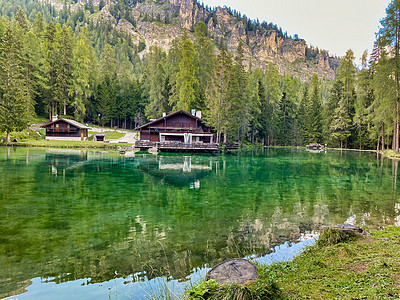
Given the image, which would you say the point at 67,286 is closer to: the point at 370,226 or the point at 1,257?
the point at 1,257

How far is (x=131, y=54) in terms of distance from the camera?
164875 millimetres

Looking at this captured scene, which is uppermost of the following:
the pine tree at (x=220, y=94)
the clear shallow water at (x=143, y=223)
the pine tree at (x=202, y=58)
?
the pine tree at (x=202, y=58)

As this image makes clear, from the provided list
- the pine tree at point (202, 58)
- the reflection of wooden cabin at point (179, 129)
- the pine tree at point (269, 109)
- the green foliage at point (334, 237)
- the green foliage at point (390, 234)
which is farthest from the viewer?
the pine tree at point (269, 109)

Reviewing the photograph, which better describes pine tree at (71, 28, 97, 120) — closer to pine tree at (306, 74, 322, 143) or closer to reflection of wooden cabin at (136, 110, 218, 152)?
reflection of wooden cabin at (136, 110, 218, 152)

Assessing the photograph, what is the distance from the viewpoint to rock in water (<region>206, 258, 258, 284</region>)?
14.1ft

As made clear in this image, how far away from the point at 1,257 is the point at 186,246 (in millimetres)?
4741

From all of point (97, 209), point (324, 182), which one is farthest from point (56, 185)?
point (324, 182)

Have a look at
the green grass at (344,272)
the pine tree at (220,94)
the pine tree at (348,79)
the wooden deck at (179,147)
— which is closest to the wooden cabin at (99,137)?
the wooden deck at (179,147)

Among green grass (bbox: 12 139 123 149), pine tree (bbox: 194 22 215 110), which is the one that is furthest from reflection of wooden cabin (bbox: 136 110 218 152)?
pine tree (bbox: 194 22 215 110)

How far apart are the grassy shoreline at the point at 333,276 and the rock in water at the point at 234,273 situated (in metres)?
0.23

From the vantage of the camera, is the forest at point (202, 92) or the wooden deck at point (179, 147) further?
the wooden deck at point (179, 147)

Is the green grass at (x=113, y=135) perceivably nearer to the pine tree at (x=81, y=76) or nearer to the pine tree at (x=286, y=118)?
the pine tree at (x=81, y=76)

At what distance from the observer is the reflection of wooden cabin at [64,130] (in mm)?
57281

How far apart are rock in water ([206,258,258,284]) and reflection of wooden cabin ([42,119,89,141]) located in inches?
2341
